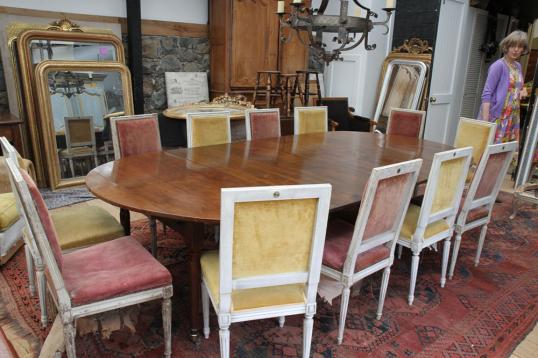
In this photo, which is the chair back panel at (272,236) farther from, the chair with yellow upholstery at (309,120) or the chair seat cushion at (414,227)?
the chair with yellow upholstery at (309,120)

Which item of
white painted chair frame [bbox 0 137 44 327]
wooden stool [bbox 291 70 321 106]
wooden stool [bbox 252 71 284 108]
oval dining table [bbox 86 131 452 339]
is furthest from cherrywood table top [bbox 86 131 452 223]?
wooden stool [bbox 291 70 321 106]

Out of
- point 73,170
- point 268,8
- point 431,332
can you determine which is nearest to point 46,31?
point 73,170

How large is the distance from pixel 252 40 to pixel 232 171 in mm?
3175

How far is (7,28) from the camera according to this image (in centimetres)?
357

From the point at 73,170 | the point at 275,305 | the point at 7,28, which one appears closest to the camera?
the point at 275,305

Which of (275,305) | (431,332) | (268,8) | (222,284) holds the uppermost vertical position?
(268,8)

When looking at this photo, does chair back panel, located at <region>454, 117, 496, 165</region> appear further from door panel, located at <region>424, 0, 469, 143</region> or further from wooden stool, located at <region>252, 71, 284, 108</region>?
wooden stool, located at <region>252, 71, 284, 108</region>

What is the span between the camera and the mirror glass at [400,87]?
499cm

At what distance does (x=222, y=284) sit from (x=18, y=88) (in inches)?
130

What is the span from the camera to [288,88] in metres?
5.32

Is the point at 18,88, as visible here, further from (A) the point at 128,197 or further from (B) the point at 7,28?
(A) the point at 128,197

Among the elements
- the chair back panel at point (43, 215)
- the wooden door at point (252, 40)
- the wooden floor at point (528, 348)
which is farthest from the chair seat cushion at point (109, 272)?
the wooden door at point (252, 40)

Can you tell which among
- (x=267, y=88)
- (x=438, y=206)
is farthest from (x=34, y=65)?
(x=438, y=206)

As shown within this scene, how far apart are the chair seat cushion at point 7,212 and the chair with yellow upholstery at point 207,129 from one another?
1.16m
